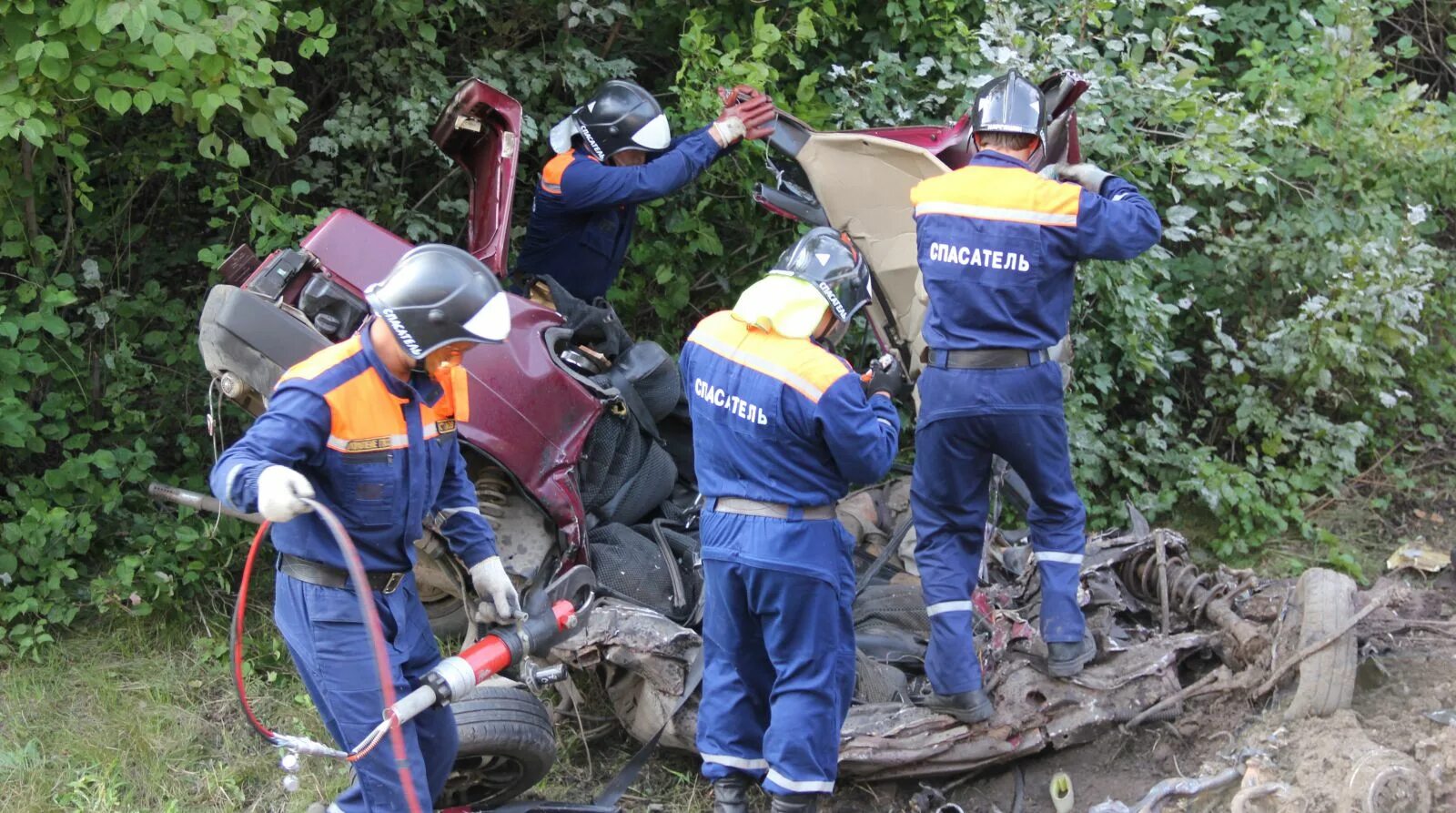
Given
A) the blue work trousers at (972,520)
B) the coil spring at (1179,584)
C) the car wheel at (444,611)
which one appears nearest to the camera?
the blue work trousers at (972,520)

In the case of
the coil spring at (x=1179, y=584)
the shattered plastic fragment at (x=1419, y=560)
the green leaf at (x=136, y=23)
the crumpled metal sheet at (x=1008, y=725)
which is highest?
the green leaf at (x=136, y=23)

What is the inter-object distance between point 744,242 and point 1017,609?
2687 millimetres

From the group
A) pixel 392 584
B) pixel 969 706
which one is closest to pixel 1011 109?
pixel 969 706

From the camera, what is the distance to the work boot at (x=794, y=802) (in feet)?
13.1

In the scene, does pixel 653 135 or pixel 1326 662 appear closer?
pixel 1326 662

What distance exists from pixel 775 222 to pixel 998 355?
269cm

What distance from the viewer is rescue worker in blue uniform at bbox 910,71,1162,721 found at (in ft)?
14.2

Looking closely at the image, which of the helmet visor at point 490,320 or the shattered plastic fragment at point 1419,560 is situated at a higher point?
the helmet visor at point 490,320

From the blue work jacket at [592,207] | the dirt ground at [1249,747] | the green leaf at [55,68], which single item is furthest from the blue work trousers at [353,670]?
the blue work jacket at [592,207]

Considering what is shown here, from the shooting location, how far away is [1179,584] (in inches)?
193

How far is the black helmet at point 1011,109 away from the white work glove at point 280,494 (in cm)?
261

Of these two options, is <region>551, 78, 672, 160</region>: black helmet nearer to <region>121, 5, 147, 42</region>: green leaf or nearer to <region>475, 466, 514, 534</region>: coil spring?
<region>475, 466, 514, 534</region>: coil spring

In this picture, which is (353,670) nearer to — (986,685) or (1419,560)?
(986,685)

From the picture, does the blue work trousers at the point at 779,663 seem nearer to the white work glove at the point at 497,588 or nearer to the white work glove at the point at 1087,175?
the white work glove at the point at 497,588
